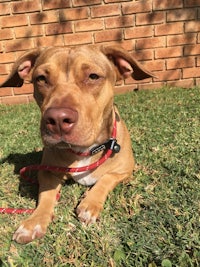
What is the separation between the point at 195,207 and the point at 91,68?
1.52 metres

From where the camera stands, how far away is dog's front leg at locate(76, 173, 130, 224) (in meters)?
2.98

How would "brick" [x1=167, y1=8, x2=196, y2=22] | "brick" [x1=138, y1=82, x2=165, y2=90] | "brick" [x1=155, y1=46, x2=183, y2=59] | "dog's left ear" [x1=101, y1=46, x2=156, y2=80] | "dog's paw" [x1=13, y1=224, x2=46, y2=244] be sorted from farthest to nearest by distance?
"brick" [x1=138, y1=82, x2=165, y2=90] → "brick" [x1=155, y1=46, x2=183, y2=59] → "brick" [x1=167, y1=8, x2=196, y2=22] → "dog's left ear" [x1=101, y1=46, x2=156, y2=80] → "dog's paw" [x1=13, y1=224, x2=46, y2=244]

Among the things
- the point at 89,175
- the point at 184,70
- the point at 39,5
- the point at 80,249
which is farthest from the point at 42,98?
the point at 184,70

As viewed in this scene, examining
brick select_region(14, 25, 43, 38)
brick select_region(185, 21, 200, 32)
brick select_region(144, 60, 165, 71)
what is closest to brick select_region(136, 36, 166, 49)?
brick select_region(144, 60, 165, 71)

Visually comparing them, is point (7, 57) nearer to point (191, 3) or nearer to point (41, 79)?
point (191, 3)

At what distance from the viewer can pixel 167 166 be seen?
387 centimetres

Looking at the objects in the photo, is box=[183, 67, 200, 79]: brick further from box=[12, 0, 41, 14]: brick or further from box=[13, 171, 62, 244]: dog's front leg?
box=[13, 171, 62, 244]: dog's front leg

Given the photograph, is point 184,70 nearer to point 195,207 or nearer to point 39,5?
point 39,5

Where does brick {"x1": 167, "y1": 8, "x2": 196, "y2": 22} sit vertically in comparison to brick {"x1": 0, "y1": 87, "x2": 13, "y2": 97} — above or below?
above

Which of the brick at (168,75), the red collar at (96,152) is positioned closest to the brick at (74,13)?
the brick at (168,75)

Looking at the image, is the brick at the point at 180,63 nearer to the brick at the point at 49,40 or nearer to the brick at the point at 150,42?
the brick at the point at 150,42

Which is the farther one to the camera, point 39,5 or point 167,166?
point 39,5

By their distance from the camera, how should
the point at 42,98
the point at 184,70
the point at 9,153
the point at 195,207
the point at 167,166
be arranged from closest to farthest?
the point at 195,207 < the point at 42,98 < the point at 167,166 < the point at 9,153 < the point at 184,70

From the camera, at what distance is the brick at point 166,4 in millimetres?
6648
